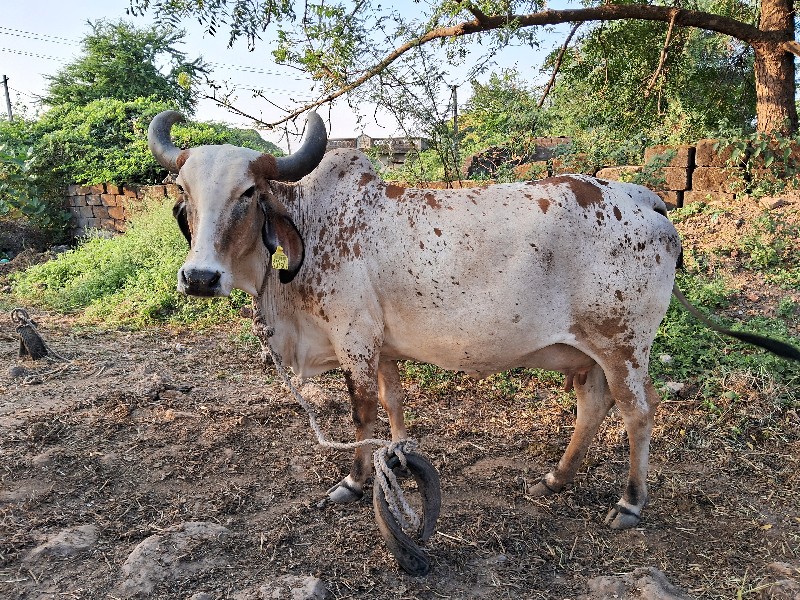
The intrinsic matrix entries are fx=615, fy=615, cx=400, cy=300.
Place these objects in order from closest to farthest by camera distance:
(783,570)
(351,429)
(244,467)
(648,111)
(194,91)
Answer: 1. (783,570)
2. (244,467)
3. (351,429)
4. (194,91)
5. (648,111)

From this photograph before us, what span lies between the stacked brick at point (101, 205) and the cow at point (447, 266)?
839 cm

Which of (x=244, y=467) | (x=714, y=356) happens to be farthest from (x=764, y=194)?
(x=244, y=467)

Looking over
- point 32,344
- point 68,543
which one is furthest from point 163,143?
point 32,344

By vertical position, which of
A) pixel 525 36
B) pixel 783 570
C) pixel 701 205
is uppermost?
pixel 525 36

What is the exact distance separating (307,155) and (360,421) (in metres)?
1.32

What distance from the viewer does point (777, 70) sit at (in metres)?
6.39

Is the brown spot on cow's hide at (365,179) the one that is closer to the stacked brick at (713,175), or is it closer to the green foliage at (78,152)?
the stacked brick at (713,175)

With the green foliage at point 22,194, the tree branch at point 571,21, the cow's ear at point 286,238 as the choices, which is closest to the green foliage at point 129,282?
the green foliage at point 22,194

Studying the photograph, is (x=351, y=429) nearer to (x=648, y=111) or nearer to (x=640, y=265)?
(x=640, y=265)

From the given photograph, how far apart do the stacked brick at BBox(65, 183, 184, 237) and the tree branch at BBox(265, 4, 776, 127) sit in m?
5.80

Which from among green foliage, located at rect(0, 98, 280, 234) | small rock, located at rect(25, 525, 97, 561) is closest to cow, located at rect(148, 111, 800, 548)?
small rock, located at rect(25, 525, 97, 561)

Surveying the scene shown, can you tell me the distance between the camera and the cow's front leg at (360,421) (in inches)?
118

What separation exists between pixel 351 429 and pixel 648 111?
6049mm

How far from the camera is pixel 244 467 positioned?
350 cm
